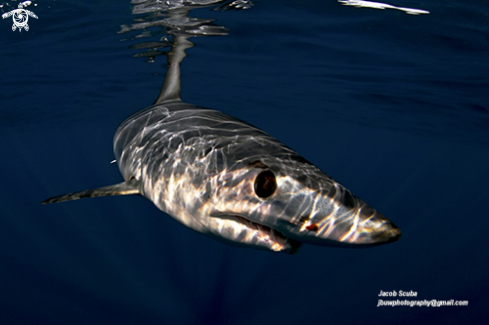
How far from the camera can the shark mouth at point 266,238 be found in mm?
2076

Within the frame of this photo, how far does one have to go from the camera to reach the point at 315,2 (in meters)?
7.29

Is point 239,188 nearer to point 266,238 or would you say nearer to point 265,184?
point 265,184

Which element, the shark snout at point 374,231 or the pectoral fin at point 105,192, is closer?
the shark snout at point 374,231

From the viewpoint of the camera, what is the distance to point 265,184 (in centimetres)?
204

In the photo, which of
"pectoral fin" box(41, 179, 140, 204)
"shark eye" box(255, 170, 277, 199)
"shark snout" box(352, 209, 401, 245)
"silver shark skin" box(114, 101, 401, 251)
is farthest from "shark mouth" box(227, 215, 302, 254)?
"pectoral fin" box(41, 179, 140, 204)

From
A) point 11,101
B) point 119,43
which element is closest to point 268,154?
point 119,43

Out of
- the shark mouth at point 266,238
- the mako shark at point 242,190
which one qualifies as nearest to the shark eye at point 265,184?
the mako shark at point 242,190

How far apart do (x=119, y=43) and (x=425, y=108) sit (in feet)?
46.1

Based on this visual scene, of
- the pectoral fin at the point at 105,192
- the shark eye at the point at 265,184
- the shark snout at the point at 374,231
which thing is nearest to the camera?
the shark snout at the point at 374,231

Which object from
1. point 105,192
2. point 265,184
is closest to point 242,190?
point 265,184

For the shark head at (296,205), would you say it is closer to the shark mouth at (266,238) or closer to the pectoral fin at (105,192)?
the shark mouth at (266,238)

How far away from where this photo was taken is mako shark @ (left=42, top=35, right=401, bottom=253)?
1872 mm

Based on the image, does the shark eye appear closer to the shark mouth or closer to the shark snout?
the shark mouth

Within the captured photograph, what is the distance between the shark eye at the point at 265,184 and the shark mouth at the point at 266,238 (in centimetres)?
24
